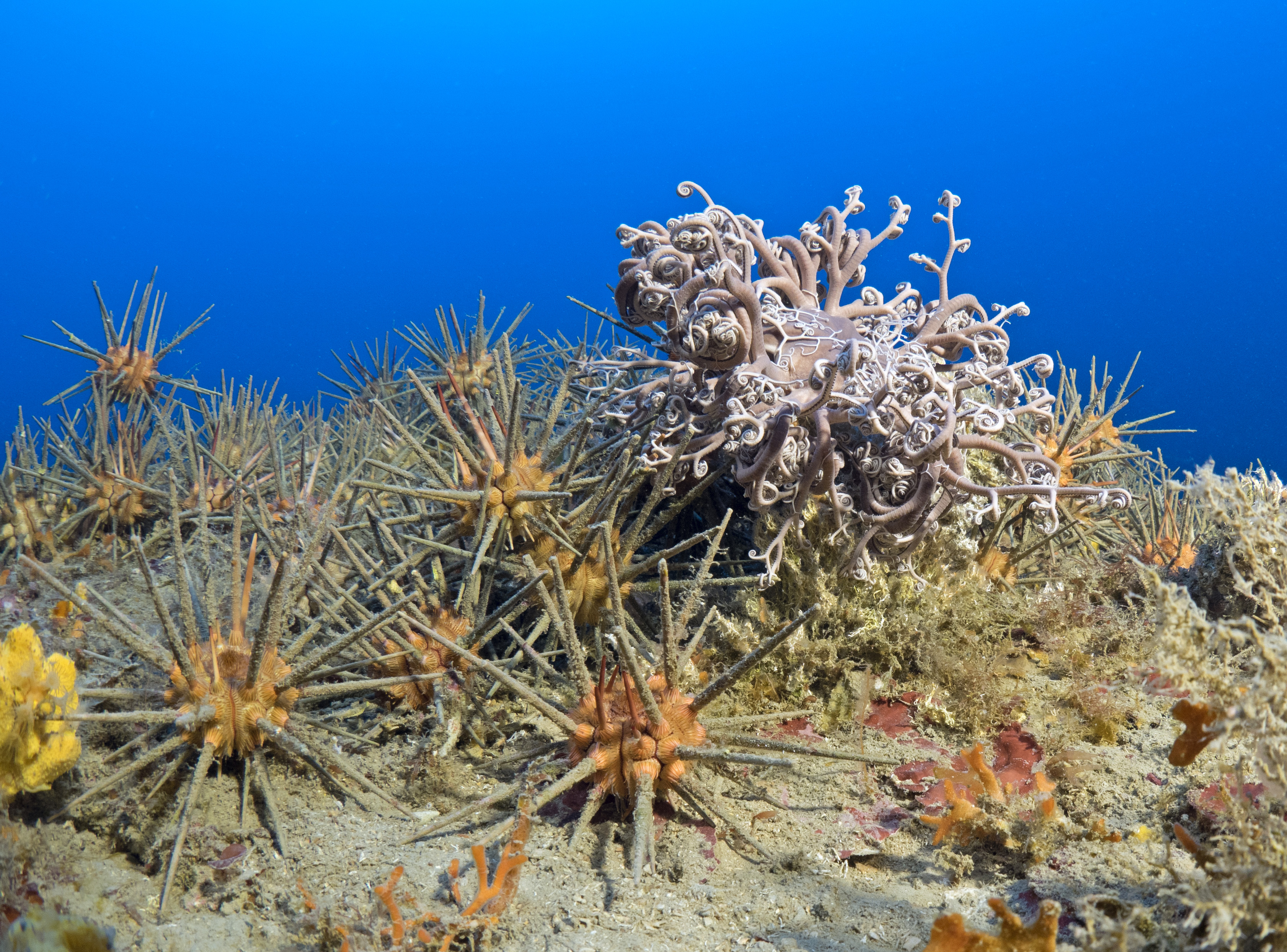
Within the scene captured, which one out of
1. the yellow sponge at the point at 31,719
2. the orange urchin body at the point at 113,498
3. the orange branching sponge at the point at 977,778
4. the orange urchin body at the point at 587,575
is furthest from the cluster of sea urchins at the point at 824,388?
the orange urchin body at the point at 113,498

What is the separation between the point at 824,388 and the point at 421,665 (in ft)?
5.58

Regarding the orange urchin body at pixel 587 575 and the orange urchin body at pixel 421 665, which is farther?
the orange urchin body at pixel 587 575

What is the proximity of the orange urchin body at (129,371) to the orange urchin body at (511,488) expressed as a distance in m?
3.93

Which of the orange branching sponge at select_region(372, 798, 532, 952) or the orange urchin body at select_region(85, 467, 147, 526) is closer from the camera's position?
the orange branching sponge at select_region(372, 798, 532, 952)

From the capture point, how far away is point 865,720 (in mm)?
2619

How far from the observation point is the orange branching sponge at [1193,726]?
A: 60.7 inches

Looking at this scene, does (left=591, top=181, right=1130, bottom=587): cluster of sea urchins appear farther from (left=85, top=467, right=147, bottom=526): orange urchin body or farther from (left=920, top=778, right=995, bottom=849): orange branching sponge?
(left=85, top=467, right=147, bottom=526): orange urchin body

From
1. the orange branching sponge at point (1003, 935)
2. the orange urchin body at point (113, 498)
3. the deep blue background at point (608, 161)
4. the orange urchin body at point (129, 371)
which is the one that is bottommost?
the orange branching sponge at point (1003, 935)

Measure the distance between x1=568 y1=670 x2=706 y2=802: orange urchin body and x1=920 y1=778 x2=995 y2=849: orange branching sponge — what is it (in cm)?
67

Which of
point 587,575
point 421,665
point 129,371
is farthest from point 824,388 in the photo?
point 129,371

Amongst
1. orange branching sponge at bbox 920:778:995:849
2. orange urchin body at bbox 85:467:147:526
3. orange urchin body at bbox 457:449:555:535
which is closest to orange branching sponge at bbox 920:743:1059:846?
orange branching sponge at bbox 920:778:995:849

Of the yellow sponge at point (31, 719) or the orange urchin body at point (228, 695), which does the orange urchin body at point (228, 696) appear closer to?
the orange urchin body at point (228, 695)

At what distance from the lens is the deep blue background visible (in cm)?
9956

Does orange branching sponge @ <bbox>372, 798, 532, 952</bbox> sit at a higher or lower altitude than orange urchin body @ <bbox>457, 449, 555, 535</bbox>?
lower
